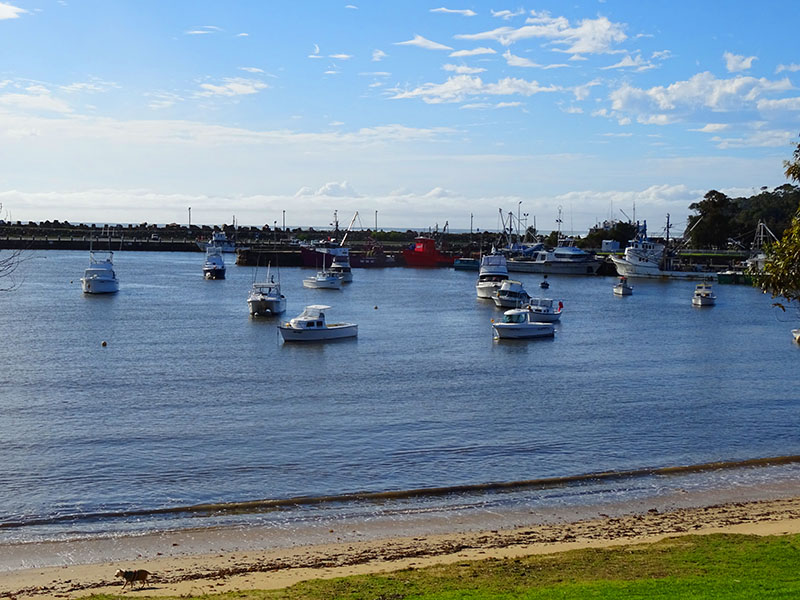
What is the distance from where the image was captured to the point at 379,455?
34.5m

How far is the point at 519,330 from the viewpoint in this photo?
234ft

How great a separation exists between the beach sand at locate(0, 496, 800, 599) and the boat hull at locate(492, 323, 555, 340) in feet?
141

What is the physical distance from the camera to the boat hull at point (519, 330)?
71062 mm

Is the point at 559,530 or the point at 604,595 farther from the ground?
the point at 604,595

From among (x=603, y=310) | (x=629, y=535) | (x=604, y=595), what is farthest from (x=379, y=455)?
(x=603, y=310)

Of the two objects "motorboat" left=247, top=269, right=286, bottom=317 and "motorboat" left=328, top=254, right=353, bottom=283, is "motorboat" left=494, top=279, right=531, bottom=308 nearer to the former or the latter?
"motorboat" left=247, top=269, right=286, bottom=317

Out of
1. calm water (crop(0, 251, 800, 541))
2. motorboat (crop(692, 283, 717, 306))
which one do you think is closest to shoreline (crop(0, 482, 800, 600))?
calm water (crop(0, 251, 800, 541))

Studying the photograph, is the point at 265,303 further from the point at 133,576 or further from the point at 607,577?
the point at 607,577

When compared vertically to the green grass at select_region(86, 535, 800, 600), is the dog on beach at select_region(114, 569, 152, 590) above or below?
below

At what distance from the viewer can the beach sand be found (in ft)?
66.6

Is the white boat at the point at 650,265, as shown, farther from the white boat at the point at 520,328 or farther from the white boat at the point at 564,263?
the white boat at the point at 520,328

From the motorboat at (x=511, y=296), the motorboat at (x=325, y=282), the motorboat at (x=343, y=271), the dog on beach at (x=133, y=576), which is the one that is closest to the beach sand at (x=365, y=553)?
the dog on beach at (x=133, y=576)

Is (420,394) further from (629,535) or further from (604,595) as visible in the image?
(604,595)

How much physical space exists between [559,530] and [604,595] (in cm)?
927
